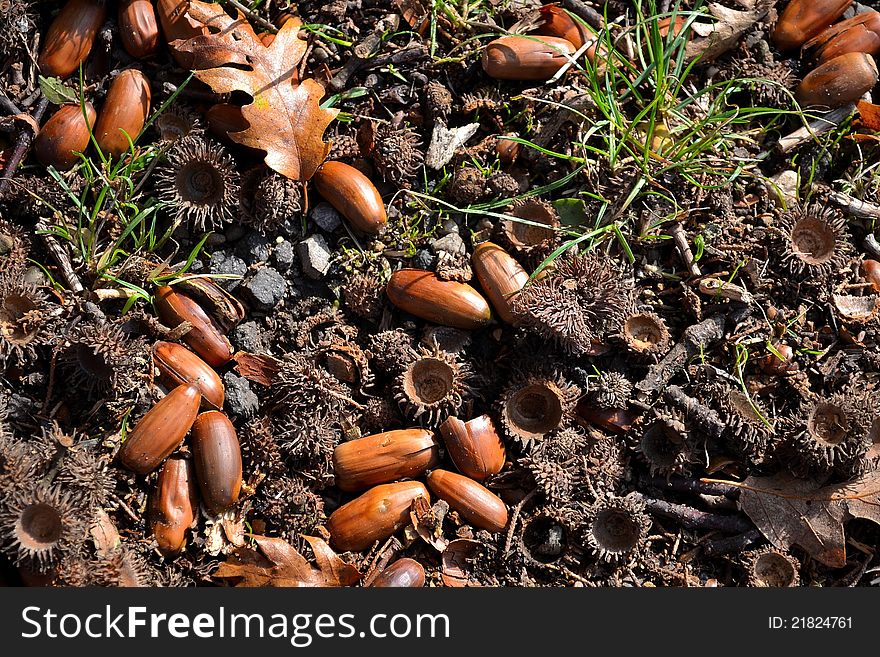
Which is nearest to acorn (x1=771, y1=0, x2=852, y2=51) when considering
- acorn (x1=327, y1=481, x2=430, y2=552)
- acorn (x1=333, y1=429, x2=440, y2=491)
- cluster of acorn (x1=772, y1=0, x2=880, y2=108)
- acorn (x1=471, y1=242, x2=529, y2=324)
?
cluster of acorn (x1=772, y1=0, x2=880, y2=108)

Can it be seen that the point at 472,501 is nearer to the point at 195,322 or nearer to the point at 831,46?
the point at 195,322

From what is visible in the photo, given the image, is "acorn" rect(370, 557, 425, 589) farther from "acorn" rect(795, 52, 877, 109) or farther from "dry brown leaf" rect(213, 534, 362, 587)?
"acorn" rect(795, 52, 877, 109)

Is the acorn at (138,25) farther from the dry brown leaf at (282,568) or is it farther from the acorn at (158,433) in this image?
the dry brown leaf at (282,568)

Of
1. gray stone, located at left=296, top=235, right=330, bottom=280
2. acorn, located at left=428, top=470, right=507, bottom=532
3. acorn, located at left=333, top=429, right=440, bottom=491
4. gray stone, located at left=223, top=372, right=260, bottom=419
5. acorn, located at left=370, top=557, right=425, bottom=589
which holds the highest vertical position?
gray stone, located at left=296, top=235, right=330, bottom=280

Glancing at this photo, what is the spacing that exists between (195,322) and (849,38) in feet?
9.65

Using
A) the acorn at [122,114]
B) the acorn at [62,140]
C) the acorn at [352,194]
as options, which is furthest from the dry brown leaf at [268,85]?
the acorn at [62,140]

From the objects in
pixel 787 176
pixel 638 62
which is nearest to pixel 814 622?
pixel 787 176

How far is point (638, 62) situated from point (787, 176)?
78 cm

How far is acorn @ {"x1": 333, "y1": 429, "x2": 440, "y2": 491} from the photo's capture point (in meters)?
2.95

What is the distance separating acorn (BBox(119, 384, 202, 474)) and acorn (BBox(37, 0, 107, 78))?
4.62 feet

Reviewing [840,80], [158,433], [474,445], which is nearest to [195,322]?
[158,433]

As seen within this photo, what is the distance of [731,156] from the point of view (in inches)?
130

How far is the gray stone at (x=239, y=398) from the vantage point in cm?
300

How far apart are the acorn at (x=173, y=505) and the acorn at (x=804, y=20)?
3.02 m
